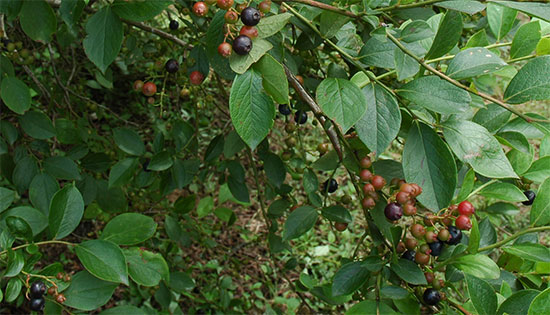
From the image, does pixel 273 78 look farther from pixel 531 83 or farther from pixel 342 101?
pixel 531 83

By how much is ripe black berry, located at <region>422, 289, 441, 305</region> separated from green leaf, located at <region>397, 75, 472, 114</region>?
0.44 m

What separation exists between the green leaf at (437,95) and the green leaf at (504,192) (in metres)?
0.35

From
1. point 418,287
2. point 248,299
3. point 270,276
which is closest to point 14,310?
point 248,299

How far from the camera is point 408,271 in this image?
3.36 ft

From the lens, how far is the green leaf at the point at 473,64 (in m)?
0.88

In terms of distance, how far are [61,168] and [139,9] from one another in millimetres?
735

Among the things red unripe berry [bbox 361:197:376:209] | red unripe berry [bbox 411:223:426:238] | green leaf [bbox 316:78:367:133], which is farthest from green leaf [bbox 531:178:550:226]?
green leaf [bbox 316:78:367:133]

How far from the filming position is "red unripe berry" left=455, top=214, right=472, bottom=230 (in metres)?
1.01

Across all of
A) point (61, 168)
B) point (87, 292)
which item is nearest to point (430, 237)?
point (87, 292)

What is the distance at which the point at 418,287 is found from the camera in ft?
3.61

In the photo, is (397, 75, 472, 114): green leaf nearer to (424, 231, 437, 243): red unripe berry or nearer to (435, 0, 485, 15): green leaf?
(435, 0, 485, 15): green leaf

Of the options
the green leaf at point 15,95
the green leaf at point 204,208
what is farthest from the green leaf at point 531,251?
the green leaf at point 204,208

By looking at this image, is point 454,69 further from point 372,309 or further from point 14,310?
point 14,310

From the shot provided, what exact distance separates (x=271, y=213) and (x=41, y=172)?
2.59 feet
